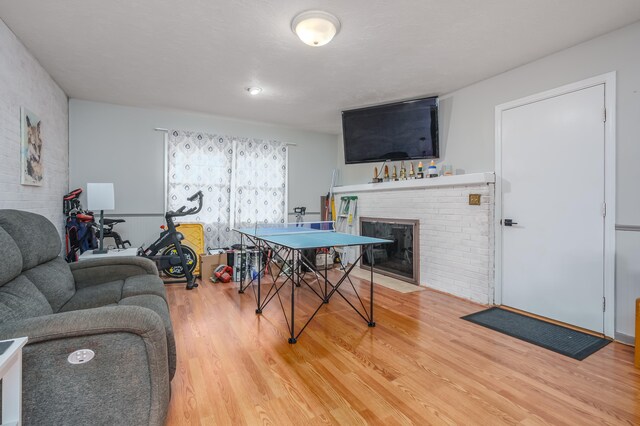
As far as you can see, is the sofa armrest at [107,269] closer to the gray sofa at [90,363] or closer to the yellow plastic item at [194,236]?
the gray sofa at [90,363]

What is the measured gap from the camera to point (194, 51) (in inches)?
112

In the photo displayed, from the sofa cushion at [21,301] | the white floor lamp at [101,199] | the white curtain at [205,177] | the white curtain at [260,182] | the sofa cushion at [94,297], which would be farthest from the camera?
the white curtain at [260,182]

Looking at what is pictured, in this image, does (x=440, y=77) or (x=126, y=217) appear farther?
(x=126, y=217)

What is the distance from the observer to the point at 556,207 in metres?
2.88

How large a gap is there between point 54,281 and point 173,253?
2.37 metres

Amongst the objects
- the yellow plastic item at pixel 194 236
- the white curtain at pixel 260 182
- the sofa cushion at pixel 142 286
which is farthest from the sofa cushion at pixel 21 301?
the white curtain at pixel 260 182

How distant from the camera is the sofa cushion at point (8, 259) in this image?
148cm

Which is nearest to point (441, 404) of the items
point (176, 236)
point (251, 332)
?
A: point (251, 332)

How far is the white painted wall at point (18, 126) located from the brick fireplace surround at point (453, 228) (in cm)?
407

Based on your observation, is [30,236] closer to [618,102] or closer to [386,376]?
[386,376]

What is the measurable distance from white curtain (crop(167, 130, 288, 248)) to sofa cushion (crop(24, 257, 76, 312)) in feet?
8.23

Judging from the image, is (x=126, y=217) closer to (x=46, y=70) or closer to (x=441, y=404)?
(x=46, y=70)

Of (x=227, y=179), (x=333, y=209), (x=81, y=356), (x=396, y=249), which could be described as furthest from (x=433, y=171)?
(x=81, y=356)

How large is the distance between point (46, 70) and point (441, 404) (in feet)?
15.3
